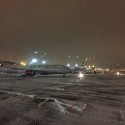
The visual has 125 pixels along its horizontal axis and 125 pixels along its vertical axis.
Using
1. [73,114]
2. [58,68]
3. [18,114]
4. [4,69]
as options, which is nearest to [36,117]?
[18,114]

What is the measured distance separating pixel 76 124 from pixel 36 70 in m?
47.6

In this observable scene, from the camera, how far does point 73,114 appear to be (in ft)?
31.5

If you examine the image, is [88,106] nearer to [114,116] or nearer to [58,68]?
[114,116]

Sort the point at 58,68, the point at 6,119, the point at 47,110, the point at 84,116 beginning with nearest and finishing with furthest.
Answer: the point at 6,119 → the point at 84,116 → the point at 47,110 → the point at 58,68

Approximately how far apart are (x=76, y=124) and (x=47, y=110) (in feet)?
9.22

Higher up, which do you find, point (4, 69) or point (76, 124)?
point (4, 69)

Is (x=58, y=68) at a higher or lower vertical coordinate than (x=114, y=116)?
higher

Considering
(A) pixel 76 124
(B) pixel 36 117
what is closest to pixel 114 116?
(A) pixel 76 124

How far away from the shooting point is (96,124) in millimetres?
8039

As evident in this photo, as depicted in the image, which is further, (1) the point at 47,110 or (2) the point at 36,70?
(2) the point at 36,70

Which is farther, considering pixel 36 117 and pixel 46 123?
pixel 36 117

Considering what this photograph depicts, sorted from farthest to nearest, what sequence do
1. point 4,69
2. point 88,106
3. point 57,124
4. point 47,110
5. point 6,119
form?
1. point 4,69
2. point 88,106
3. point 47,110
4. point 6,119
5. point 57,124

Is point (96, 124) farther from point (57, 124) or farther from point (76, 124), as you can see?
point (57, 124)

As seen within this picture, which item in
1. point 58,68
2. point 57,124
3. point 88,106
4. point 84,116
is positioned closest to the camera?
point 57,124
